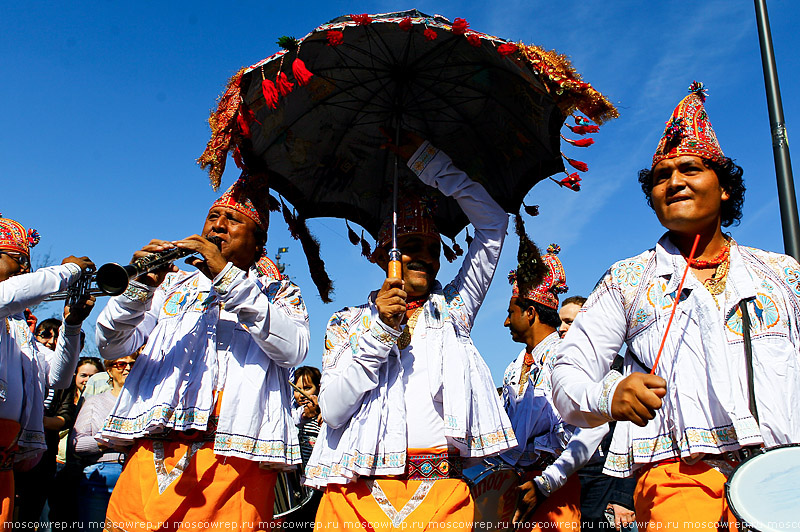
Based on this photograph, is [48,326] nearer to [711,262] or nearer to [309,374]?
[309,374]

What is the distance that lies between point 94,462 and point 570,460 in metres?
4.27

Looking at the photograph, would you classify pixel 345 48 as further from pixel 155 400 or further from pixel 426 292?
pixel 155 400

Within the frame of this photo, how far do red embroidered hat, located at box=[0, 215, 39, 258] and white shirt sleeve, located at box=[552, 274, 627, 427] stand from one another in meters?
3.47

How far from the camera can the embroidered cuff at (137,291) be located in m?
3.74

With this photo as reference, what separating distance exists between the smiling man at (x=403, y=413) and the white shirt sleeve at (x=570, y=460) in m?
1.33

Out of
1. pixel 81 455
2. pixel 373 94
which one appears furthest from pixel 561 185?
pixel 81 455

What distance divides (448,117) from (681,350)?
208 centimetres

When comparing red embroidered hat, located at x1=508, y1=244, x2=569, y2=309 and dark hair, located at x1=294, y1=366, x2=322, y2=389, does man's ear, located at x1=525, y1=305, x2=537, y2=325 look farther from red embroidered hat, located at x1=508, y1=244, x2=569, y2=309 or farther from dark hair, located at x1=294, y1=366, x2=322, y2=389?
dark hair, located at x1=294, y1=366, x2=322, y2=389

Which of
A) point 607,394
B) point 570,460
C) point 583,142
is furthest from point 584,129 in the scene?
point 570,460

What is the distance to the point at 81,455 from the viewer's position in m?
6.26

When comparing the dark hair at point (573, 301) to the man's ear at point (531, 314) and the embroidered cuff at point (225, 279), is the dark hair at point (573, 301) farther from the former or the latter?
the embroidered cuff at point (225, 279)

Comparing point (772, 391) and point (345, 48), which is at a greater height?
point (345, 48)

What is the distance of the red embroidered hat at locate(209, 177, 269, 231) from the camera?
4.09m

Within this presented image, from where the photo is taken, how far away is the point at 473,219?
3855 mm
